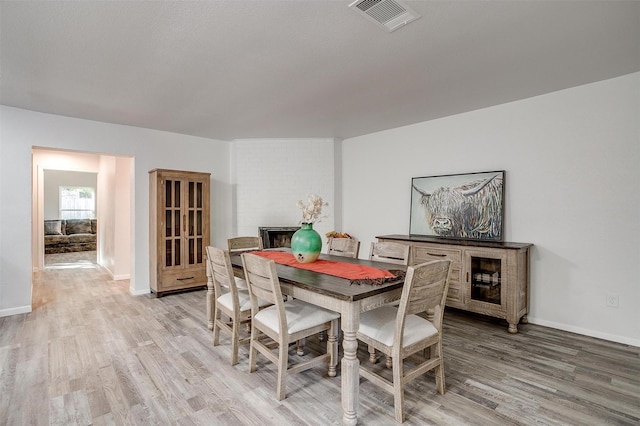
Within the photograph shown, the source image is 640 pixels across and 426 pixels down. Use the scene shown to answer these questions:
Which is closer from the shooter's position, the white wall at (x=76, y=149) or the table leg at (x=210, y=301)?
the table leg at (x=210, y=301)

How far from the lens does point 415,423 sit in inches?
73.0

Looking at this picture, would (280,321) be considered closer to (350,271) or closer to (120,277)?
(350,271)

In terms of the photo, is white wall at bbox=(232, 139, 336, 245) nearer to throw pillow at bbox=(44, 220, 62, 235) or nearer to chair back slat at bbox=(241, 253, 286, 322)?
chair back slat at bbox=(241, 253, 286, 322)

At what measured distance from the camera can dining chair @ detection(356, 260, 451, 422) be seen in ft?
6.03

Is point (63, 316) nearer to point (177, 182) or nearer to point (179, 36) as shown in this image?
point (177, 182)

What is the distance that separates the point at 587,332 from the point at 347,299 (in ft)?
9.37

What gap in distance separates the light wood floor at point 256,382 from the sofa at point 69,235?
6519mm

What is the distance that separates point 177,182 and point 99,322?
2.05 meters

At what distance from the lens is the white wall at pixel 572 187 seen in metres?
2.92

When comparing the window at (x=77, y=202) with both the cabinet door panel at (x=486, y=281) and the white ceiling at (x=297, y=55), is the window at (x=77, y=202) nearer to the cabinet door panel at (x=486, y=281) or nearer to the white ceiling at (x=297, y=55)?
the white ceiling at (x=297, y=55)

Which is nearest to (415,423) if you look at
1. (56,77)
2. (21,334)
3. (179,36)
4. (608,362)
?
(608,362)

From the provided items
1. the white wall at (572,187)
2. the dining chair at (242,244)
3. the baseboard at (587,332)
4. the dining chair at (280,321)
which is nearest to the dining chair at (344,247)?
the dining chair at (242,244)

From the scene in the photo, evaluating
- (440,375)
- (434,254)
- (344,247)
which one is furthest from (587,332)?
(344,247)

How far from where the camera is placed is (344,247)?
3.39 metres
